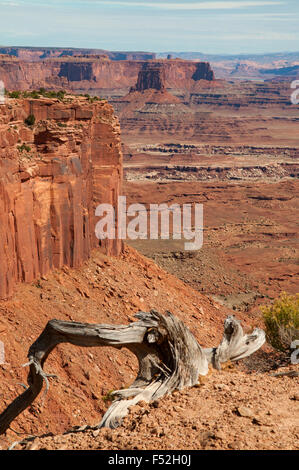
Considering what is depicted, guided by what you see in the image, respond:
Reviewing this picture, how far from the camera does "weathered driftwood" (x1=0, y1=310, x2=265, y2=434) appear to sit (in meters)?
12.2

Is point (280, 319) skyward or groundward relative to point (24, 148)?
groundward

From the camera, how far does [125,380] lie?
2727 cm

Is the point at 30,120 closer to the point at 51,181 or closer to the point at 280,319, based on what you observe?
the point at 51,181

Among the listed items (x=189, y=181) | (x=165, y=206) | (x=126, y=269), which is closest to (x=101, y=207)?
(x=126, y=269)

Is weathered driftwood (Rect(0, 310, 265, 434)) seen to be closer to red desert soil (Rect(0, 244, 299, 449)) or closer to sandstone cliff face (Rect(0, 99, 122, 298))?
red desert soil (Rect(0, 244, 299, 449))

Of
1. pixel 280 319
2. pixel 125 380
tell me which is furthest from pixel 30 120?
pixel 280 319

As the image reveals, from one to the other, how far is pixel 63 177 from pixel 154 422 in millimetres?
21643

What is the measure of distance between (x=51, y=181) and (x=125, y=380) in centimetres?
1130

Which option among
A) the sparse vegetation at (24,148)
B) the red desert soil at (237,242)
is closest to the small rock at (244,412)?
the sparse vegetation at (24,148)

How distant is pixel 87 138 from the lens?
34406 millimetres

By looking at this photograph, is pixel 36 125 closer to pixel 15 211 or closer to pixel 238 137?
pixel 15 211

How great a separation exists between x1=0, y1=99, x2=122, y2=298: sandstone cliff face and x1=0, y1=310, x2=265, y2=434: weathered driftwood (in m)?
14.6

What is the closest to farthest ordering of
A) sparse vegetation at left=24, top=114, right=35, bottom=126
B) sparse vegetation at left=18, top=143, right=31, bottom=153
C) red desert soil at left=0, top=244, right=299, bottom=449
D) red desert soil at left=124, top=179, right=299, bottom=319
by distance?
red desert soil at left=0, top=244, right=299, bottom=449 → sparse vegetation at left=18, top=143, right=31, bottom=153 → sparse vegetation at left=24, top=114, right=35, bottom=126 → red desert soil at left=124, top=179, right=299, bottom=319

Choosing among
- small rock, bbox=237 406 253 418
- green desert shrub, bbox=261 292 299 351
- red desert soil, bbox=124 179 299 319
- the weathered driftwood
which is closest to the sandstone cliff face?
green desert shrub, bbox=261 292 299 351
